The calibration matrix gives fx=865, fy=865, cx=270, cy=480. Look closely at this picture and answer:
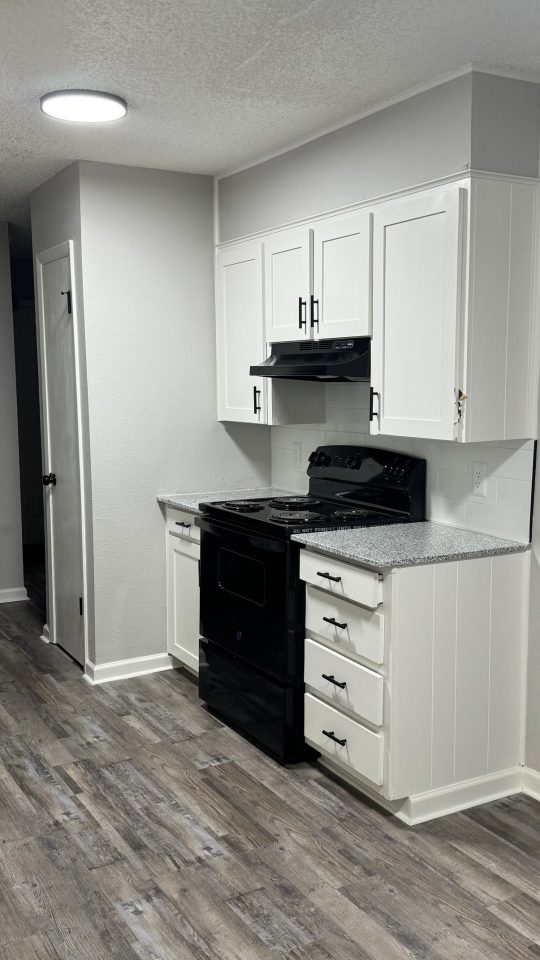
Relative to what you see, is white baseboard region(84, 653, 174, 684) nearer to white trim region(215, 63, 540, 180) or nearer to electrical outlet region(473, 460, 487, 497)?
electrical outlet region(473, 460, 487, 497)

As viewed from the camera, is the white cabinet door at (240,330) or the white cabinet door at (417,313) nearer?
the white cabinet door at (417,313)

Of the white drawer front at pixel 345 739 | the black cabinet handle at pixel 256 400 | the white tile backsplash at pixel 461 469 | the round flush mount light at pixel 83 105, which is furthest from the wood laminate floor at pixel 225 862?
the round flush mount light at pixel 83 105

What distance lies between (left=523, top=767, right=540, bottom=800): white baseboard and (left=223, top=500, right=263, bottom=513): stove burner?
142 cm

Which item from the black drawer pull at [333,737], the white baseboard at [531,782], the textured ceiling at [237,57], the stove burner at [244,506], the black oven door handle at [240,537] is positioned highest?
the textured ceiling at [237,57]

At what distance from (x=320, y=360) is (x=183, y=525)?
112 cm

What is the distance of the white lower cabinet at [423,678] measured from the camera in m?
2.76

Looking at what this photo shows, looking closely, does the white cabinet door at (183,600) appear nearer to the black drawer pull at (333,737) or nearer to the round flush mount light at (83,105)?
the black drawer pull at (333,737)

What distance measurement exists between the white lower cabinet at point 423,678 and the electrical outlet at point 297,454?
1263mm

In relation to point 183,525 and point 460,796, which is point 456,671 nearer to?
point 460,796

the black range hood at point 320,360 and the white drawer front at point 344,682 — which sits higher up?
the black range hood at point 320,360

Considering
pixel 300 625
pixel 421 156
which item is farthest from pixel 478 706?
pixel 421 156

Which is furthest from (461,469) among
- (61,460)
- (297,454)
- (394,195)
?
(61,460)

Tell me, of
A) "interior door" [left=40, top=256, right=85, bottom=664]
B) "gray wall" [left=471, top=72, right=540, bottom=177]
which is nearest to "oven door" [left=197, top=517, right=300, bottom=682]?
"interior door" [left=40, top=256, right=85, bottom=664]

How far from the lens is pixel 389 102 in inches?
120
